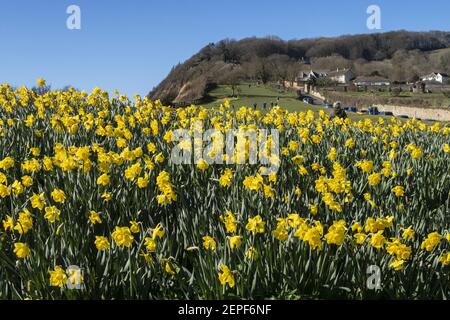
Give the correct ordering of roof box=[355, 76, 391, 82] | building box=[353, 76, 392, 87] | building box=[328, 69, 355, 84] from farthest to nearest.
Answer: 1. building box=[328, 69, 355, 84]
2. roof box=[355, 76, 391, 82]
3. building box=[353, 76, 392, 87]

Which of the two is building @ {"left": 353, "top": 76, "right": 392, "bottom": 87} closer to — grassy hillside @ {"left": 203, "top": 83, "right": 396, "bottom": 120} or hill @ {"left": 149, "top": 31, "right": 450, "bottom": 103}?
hill @ {"left": 149, "top": 31, "right": 450, "bottom": 103}

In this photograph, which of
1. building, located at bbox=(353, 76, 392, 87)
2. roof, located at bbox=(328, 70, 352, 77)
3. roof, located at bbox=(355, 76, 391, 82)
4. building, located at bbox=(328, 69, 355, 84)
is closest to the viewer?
building, located at bbox=(353, 76, 392, 87)

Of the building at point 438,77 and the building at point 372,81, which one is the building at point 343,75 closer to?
the building at point 372,81

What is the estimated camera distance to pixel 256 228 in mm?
3777

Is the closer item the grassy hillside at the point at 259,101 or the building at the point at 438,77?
the grassy hillside at the point at 259,101

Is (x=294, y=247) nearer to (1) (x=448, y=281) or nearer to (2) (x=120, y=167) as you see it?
(1) (x=448, y=281)

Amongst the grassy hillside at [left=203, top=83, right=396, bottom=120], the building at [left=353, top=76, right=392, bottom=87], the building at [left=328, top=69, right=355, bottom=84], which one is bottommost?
the grassy hillside at [left=203, top=83, right=396, bottom=120]

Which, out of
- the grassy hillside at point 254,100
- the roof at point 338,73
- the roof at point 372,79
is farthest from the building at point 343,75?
the grassy hillside at point 254,100

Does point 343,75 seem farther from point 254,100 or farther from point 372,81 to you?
point 254,100

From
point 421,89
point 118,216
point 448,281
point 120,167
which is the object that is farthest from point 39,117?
point 421,89

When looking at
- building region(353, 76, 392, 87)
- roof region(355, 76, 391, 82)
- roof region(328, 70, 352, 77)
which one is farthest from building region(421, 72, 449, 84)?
roof region(328, 70, 352, 77)

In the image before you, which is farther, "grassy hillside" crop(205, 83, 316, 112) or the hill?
the hill

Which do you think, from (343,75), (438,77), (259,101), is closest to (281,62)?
(343,75)
